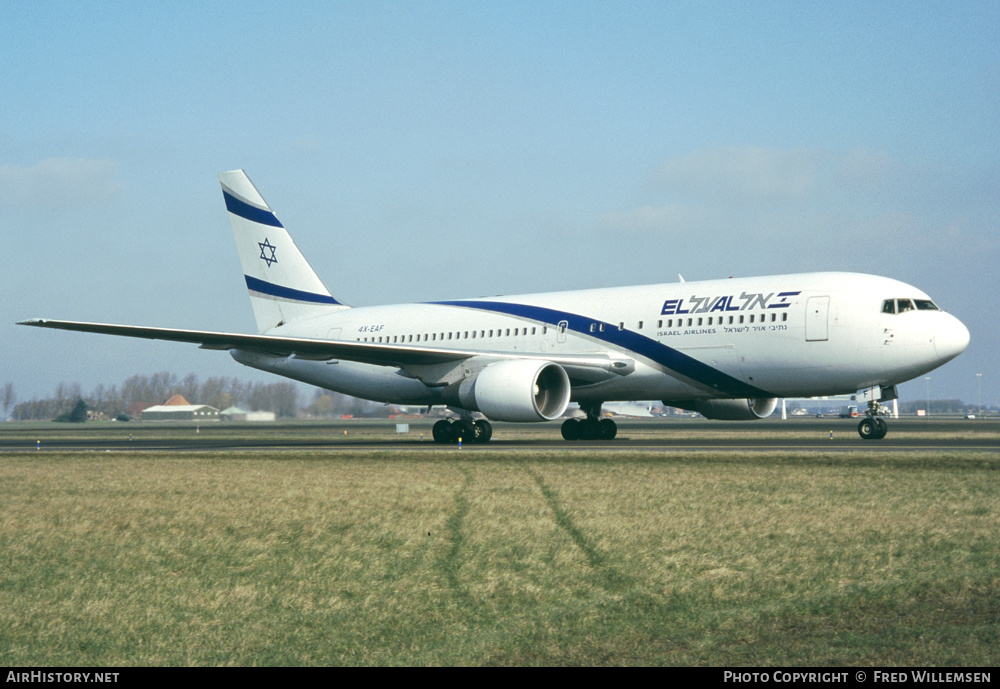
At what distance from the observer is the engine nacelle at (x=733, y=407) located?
2906cm

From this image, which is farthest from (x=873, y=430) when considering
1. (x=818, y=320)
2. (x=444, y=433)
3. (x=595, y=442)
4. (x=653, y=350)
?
(x=444, y=433)

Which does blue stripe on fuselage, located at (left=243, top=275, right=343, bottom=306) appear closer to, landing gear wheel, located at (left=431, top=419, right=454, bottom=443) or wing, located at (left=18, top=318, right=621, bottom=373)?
wing, located at (left=18, top=318, right=621, bottom=373)

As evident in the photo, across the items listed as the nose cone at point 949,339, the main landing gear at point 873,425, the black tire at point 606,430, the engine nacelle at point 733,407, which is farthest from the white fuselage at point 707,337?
the engine nacelle at point 733,407

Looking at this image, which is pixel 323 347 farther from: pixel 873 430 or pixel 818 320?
pixel 873 430

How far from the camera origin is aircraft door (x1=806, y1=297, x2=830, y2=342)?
939 inches

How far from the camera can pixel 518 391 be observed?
24766 mm

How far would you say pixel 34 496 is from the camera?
14211 mm

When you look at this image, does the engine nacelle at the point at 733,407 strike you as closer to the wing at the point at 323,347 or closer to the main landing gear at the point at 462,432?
the wing at the point at 323,347

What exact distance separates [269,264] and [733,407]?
17.1 metres

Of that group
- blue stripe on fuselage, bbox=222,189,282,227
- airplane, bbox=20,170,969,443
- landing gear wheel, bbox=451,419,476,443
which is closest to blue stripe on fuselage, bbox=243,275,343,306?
blue stripe on fuselage, bbox=222,189,282,227

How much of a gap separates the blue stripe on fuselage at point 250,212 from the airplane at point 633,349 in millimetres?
5306

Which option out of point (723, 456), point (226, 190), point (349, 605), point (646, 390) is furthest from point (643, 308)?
point (349, 605)
